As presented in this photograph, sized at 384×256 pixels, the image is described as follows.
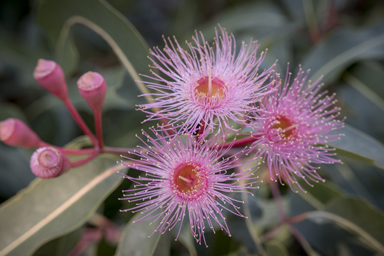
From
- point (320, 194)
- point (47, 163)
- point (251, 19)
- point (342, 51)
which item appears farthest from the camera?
point (251, 19)

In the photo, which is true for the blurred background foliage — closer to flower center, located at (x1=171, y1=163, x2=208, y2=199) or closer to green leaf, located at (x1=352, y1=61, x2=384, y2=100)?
green leaf, located at (x1=352, y1=61, x2=384, y2=100)

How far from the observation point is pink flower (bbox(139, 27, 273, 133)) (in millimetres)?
871

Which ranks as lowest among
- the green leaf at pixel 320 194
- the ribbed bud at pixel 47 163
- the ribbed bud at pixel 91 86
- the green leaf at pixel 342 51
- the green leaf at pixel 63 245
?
the green leaf at pixel 63 245

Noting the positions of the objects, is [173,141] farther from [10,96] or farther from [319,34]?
[10,96]

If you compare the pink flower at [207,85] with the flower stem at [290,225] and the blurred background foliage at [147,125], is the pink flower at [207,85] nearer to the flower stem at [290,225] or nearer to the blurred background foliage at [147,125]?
the blurred background foliage at [147,125]

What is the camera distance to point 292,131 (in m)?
0.96

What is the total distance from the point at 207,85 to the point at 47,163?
0.49 meters

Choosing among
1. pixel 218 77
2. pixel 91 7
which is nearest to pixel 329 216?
pixel 218 77

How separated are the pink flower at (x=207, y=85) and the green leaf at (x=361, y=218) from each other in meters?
0.55

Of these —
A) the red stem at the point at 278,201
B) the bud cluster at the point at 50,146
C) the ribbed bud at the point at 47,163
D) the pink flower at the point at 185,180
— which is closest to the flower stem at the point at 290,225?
the red stem at the point at 278,201

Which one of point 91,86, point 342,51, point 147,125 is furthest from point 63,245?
point 342,51

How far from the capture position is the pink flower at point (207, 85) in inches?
34.3

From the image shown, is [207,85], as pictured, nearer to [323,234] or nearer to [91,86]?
[91,86]

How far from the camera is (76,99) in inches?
61.7
